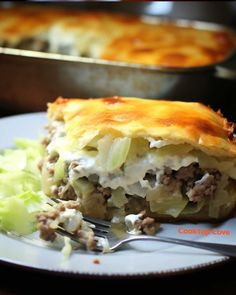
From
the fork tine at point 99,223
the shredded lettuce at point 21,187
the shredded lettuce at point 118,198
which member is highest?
the shredded lettuce at point 118,198

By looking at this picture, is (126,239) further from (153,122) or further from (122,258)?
(153,122)

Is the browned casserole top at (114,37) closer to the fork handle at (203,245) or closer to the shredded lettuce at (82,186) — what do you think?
the shredded lettuce at (82,186)

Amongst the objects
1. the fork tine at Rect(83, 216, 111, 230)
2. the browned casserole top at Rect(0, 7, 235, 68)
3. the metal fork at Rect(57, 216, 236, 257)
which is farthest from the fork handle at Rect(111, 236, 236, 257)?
the browned casserole top at Rect(0, 7, 235, 68)

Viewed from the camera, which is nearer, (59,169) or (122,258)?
(122,258)

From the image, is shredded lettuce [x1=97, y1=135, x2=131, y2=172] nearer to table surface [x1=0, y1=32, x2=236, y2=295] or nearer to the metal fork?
the metal fork

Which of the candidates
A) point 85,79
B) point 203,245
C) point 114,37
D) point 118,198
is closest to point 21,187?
point 118,198

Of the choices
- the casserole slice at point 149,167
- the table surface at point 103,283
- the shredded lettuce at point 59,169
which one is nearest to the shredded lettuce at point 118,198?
the casserole slice at point 149,167
